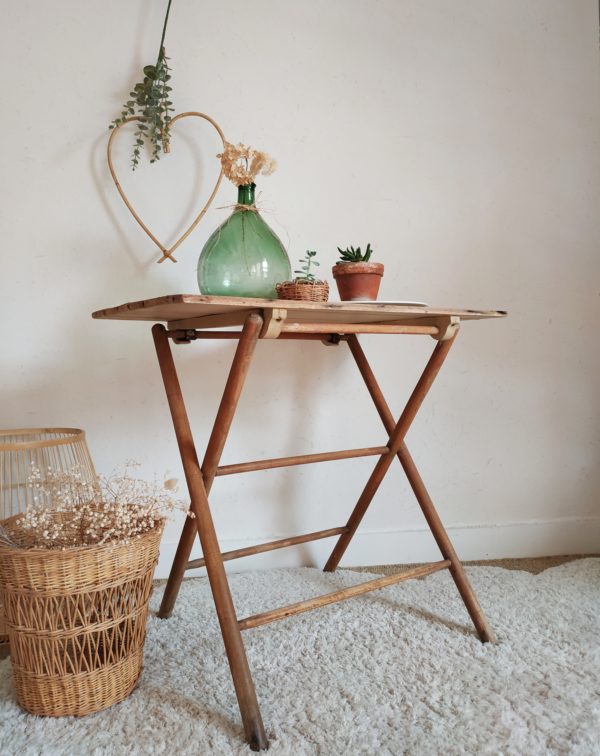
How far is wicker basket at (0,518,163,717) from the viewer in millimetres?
1037

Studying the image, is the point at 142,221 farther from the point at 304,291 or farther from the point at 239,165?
the point at 304,291

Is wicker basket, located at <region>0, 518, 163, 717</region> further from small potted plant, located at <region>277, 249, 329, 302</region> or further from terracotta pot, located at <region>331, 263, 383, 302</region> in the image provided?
terracotta pot, located at <region>331, 263, 383, 302</region>

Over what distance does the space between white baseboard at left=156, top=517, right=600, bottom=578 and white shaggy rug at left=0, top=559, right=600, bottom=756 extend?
0.61 ft

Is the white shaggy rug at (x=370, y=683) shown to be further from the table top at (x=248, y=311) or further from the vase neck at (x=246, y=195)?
the vase neck at (x=246, y=195)

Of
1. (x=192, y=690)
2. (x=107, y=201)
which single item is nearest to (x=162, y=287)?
(x=107, y=201)

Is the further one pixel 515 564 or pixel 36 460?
pixel 515 564

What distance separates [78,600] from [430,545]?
4.00ft

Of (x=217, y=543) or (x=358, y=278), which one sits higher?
(x=358, y=278)

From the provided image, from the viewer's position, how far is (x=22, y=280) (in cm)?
162

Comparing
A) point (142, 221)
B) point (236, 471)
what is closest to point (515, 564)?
point (236, 471)

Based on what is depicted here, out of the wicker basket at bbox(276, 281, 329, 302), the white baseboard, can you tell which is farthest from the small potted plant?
the white baseboard

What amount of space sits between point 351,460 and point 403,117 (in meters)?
1.13

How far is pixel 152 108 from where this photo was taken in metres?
1.62

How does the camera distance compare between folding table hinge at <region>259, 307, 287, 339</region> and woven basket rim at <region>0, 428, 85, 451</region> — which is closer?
folding table hinge at <region>259, 307, 287, 339</region>
